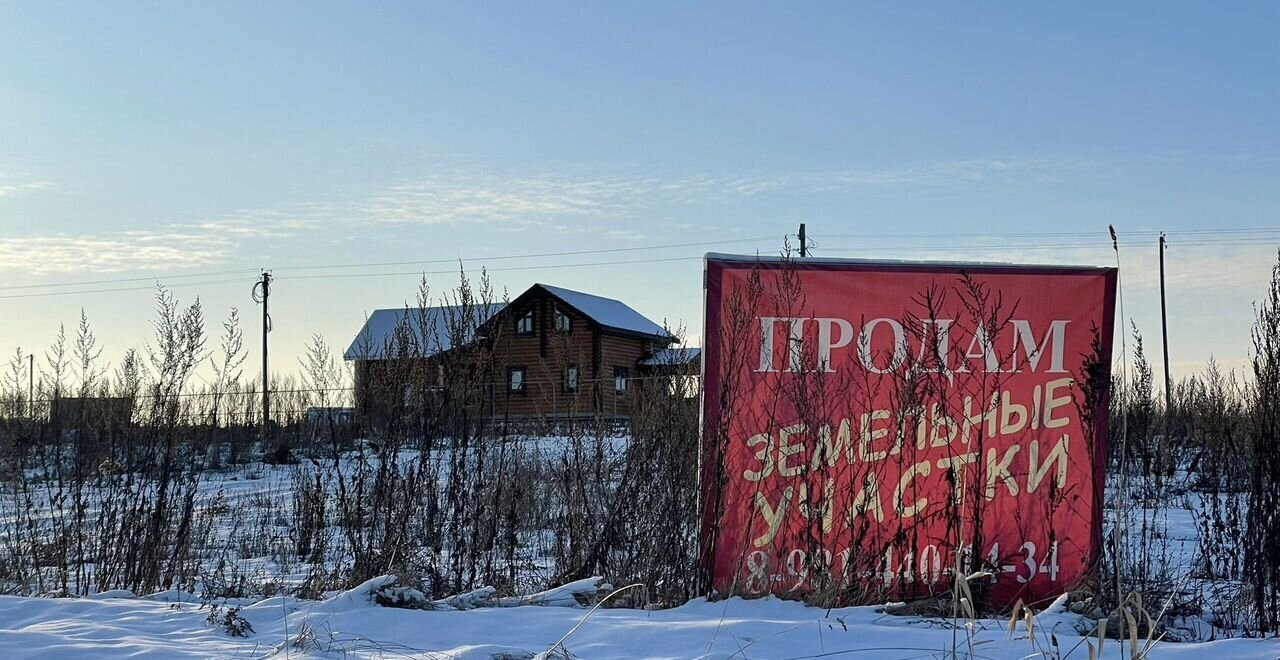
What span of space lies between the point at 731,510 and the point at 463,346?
2141 mm

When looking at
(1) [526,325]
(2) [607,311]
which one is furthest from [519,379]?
(2) [607,311]

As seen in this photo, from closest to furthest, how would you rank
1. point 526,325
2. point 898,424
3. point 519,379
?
point 898,424 < point 526,325 < point 519,379

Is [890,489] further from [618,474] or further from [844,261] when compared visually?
[618,474]

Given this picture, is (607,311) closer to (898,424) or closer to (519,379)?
(519,379)

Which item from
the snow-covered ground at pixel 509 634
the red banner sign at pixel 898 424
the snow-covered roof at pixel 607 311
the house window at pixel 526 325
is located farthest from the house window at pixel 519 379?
the snow-covered ground at pixel 509 634

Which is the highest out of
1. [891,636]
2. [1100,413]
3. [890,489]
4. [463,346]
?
[463,346]

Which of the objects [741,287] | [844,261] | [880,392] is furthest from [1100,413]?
[741,287]

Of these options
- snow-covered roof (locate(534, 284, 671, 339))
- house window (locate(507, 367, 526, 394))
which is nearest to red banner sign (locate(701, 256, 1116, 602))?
snow-covered roof (locate(534, 284, 671, 339))

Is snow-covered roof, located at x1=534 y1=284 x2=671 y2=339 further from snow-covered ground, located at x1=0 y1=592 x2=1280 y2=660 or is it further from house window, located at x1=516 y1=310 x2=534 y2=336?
snow-covered ground, located at x1=0 y1=592 x2=1280 y2=660

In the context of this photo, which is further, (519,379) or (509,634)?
(519,379)

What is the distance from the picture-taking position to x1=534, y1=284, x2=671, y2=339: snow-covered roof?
3894 centimetres

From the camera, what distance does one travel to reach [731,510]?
6.45m

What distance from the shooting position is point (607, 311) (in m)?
40.6

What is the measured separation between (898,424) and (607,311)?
3443cm
